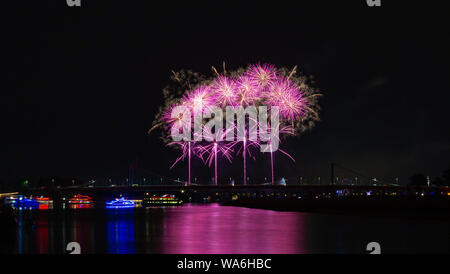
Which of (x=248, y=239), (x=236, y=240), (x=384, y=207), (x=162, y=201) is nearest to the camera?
(x=236, y=240)

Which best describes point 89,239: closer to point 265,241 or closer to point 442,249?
point 265,241

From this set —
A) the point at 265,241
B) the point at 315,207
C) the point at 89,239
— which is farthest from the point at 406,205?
the point at 89,239

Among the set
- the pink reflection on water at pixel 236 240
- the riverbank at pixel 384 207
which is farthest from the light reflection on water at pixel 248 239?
the riverbank at pixel 384 207

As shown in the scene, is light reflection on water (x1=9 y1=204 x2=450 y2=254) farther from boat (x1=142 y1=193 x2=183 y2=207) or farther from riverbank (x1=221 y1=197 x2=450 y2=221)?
boat (x1=142 y1=193 x2=183 y2=207)

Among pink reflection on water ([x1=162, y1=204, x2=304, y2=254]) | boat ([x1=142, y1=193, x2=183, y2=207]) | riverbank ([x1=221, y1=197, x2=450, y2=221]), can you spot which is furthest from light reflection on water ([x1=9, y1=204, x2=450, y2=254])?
boat ([x1=142, y1=193, x2=183, y2=207])

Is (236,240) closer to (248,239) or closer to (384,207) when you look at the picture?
(248,239)

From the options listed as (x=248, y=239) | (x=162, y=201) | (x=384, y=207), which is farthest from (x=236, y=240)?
(x=162, y=201)

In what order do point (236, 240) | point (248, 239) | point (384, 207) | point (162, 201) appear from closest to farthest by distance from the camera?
point (236, 240) < point (248, 239) < point (384, 207) < point (162, 201)

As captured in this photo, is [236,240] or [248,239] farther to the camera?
[248,239]

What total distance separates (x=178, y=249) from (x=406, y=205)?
2238 inches

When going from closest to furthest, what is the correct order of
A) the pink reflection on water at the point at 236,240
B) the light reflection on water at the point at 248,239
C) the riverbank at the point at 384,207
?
the pink reflection on water at the point at 236,240, the light reflection on water at the point at 248,239, the riverbank at the point at 384,207

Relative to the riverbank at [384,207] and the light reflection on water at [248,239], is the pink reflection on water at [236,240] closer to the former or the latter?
the light reflection on water at [248,239]

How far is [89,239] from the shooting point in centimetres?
5591
